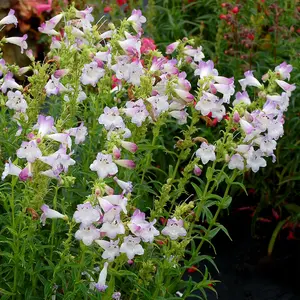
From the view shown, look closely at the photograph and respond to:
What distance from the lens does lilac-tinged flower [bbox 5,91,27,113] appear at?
326 centimetres

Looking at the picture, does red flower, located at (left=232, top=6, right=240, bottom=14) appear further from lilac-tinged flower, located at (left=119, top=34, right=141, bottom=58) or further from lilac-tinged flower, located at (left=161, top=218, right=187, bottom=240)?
lilac-tinged flower, located at (left=161, top=218, right=187, bottom=240)

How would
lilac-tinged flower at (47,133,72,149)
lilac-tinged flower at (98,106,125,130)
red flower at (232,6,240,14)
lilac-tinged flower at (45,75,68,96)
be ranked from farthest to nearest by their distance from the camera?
red flower at (232,6,240,14) < lilac-tinged flower at (45,75,68,96) < lilac-tinged flower at (98,106,125,130) < lilac-tinged flower at (47,133,72,149)

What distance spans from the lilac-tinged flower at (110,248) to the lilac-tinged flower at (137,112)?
602mm

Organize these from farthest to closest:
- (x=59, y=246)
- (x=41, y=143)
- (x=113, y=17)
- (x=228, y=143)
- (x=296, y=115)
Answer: (x=113, y=17) < (x=296, y=115) < (x=59, y=246) < (x=228, y=143) < (x=41, y=143)

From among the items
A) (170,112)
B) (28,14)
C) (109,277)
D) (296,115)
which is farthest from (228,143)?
(28,14)

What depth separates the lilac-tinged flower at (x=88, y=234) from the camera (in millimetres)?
2444

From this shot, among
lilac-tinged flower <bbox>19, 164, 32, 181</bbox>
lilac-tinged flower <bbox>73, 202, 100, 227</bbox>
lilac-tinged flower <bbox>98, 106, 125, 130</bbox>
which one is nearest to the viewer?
lilac-tinged flower <bbox>73, 202, 100, 227</bbox>

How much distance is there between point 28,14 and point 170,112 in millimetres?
4093

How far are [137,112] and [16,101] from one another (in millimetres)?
658

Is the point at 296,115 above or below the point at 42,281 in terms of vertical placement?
below

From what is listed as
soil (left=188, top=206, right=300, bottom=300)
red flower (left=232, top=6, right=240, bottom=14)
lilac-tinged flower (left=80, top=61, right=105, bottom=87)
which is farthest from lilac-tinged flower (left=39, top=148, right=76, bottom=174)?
red flower (left=232, top=6, right=240, bottom=14)

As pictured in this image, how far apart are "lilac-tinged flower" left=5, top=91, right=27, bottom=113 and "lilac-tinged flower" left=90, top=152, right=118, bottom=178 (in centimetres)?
84

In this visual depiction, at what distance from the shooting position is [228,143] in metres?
2.98

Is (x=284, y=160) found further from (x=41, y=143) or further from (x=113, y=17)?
(x=41, y=143)
